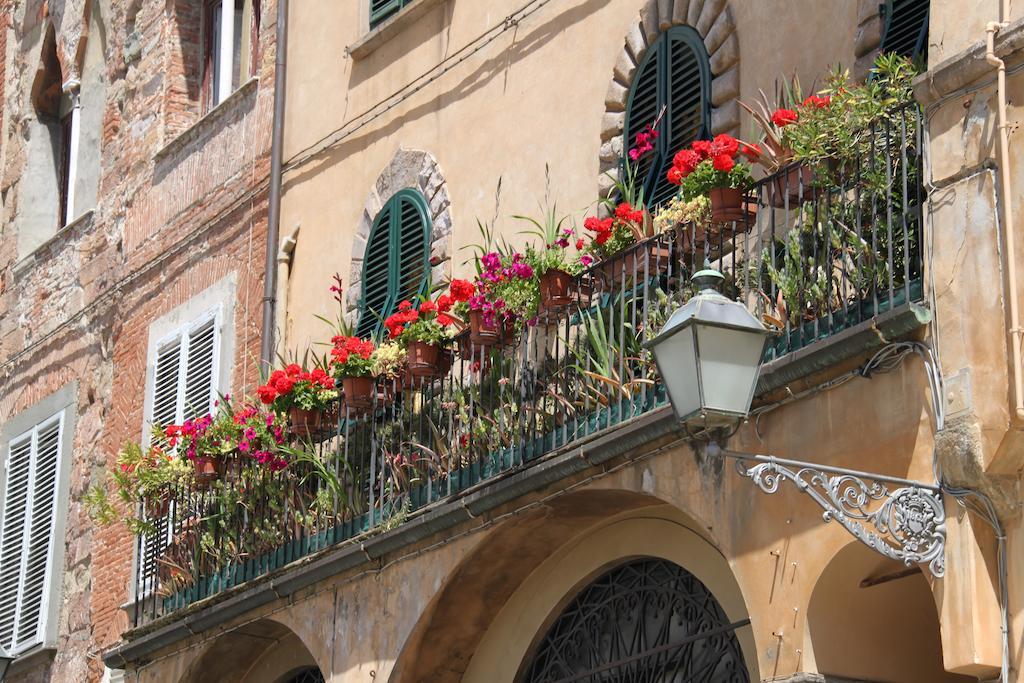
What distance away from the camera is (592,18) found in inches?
492

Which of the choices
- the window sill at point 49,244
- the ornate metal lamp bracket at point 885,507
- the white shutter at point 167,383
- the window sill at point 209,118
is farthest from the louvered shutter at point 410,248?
the ornate metal lamp bracket at point 885,507

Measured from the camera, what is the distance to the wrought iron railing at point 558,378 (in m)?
8.97

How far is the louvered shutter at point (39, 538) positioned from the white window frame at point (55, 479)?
0.02 metres

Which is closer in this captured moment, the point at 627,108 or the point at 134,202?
the point at 627,108

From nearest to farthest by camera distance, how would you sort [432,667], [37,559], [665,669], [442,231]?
[665,669] < [432,667] < [442,231] < [37,559]

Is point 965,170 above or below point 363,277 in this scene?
below

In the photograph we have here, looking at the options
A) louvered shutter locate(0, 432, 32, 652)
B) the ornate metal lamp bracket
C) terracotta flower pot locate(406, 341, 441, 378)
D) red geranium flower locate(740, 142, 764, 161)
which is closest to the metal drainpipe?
terracotta flower pot locate(406, 341, 441, 378)

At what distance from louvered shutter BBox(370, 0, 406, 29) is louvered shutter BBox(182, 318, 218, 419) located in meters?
2.62

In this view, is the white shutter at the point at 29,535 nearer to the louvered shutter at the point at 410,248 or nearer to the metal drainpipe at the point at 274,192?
the metal drainpipe at the point at 274,192

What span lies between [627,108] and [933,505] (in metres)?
4.44

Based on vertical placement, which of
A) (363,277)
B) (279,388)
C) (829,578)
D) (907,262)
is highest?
(363,277)

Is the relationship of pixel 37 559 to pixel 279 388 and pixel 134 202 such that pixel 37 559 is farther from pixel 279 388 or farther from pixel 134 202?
pixel 279 388

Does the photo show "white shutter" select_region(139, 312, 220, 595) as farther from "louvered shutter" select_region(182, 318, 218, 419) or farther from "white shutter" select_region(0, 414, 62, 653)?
"white shutter" select_region(0, 414, 62, 653)

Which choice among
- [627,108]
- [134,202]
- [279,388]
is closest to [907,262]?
[627,108]
